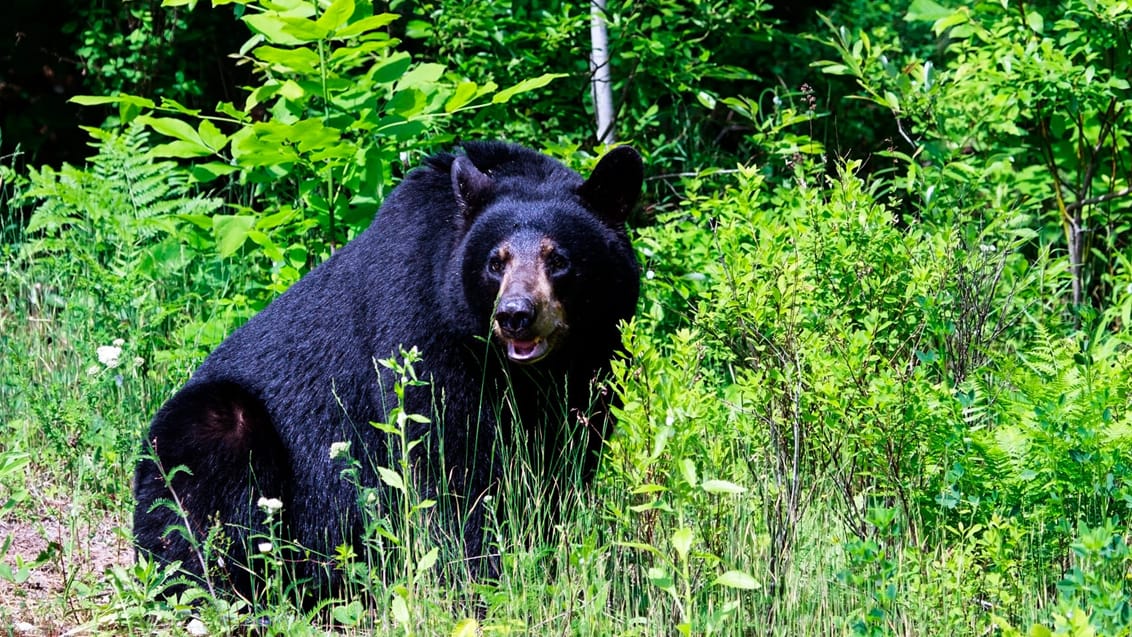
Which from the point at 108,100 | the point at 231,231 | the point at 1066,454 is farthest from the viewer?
the point at 231,231

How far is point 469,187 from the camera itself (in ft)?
14.5

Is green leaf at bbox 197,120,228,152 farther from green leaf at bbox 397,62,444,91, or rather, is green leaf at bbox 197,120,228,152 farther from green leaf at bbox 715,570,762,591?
green leaf at bbox 715,570,762,591

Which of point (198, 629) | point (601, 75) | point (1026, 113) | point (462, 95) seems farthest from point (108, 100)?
point (1026, 113)

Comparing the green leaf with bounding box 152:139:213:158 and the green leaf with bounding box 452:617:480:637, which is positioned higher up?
the green leaf with bounding box 152:139:213:158

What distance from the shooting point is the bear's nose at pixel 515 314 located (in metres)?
4.04

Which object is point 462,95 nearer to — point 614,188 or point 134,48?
point 614,188

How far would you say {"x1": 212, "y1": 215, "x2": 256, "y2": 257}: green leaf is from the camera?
5602 millimetres

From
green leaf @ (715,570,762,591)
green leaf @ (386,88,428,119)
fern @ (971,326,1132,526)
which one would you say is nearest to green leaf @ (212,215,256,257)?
green leaf @ (386,88,428,119)

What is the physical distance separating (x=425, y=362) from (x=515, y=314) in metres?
0.39

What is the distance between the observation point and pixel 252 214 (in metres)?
6.14

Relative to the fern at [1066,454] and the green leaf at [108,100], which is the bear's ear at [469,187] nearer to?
the green leaf at [108,100]

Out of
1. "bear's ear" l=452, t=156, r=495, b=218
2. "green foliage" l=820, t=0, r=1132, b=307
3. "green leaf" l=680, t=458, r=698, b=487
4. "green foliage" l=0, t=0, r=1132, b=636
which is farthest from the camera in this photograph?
"green foliage" l=820, t=0, r=1132, b=307

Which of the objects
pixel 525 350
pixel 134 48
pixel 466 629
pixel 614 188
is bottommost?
pixel 466 629

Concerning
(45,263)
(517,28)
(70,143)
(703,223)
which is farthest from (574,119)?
(70,143)
